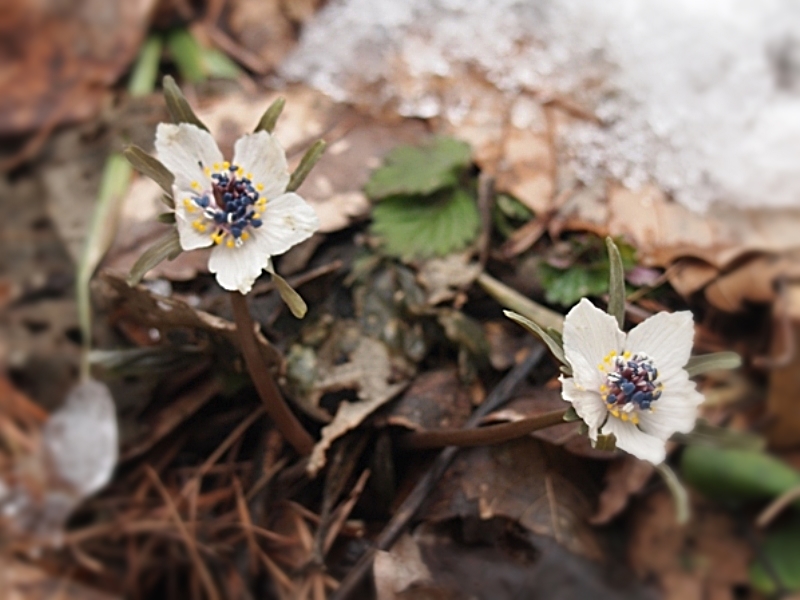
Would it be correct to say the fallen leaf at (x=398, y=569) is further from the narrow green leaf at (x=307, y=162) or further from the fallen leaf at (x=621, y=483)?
the narrow green leaf at (x=307, y=162)

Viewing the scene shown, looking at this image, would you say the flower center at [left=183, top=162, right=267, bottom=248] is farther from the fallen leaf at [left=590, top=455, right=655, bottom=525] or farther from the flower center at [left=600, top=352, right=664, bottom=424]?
the fallen leaf at [left=590, top=455, right=655, bottom=525]

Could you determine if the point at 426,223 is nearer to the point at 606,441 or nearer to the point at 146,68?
the point at 606,441

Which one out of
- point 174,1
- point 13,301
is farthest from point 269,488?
point 174,1

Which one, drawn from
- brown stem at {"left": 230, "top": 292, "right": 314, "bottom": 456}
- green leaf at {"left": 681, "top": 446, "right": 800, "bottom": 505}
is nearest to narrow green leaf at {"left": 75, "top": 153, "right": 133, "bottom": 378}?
brown stem at {"left": 230, "top": 292, "right": 314, "bottom": 456}

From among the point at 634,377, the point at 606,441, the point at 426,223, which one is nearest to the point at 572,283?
the point at 426,223

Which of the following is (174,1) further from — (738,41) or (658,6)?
(738,41)

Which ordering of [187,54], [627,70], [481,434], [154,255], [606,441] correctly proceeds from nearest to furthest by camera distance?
[606,441] → [154,255] → [481,434] → [627,70] → [187,54]

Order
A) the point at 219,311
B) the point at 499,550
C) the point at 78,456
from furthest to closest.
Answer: the point at 78,456
the point at 219,311
the point at 499,550
